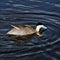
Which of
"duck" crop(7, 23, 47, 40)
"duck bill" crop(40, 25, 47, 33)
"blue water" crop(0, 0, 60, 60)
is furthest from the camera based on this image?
"duck bill" crop(40, 25, 47, 33)

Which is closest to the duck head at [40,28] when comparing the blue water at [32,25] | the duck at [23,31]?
the duck at [23,31]

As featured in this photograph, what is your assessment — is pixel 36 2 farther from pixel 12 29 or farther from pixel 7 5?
pixel 12 29

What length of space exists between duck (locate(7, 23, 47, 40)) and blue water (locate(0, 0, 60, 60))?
0.28m

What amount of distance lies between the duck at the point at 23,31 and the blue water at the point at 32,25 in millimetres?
282

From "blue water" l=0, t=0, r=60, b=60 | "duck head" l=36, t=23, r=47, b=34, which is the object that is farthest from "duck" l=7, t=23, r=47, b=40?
"blue water" l=0, t=0, r=60, b=60

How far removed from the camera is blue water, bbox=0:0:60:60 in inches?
415

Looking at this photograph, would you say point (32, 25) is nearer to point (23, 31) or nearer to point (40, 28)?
point (40, 28)

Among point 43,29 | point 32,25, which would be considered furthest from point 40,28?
point 32,25

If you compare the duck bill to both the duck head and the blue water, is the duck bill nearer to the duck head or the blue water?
the duck head

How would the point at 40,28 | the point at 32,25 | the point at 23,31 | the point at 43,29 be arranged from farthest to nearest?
the point at 32,25, the point at 40,28, the point at 43,29, the point at 23,31

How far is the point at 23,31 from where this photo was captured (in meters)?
12.3

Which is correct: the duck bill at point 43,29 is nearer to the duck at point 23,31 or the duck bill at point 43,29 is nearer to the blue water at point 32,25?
the duck at point 23,31

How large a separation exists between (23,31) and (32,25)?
3.22ft

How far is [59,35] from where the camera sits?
12117 mm
